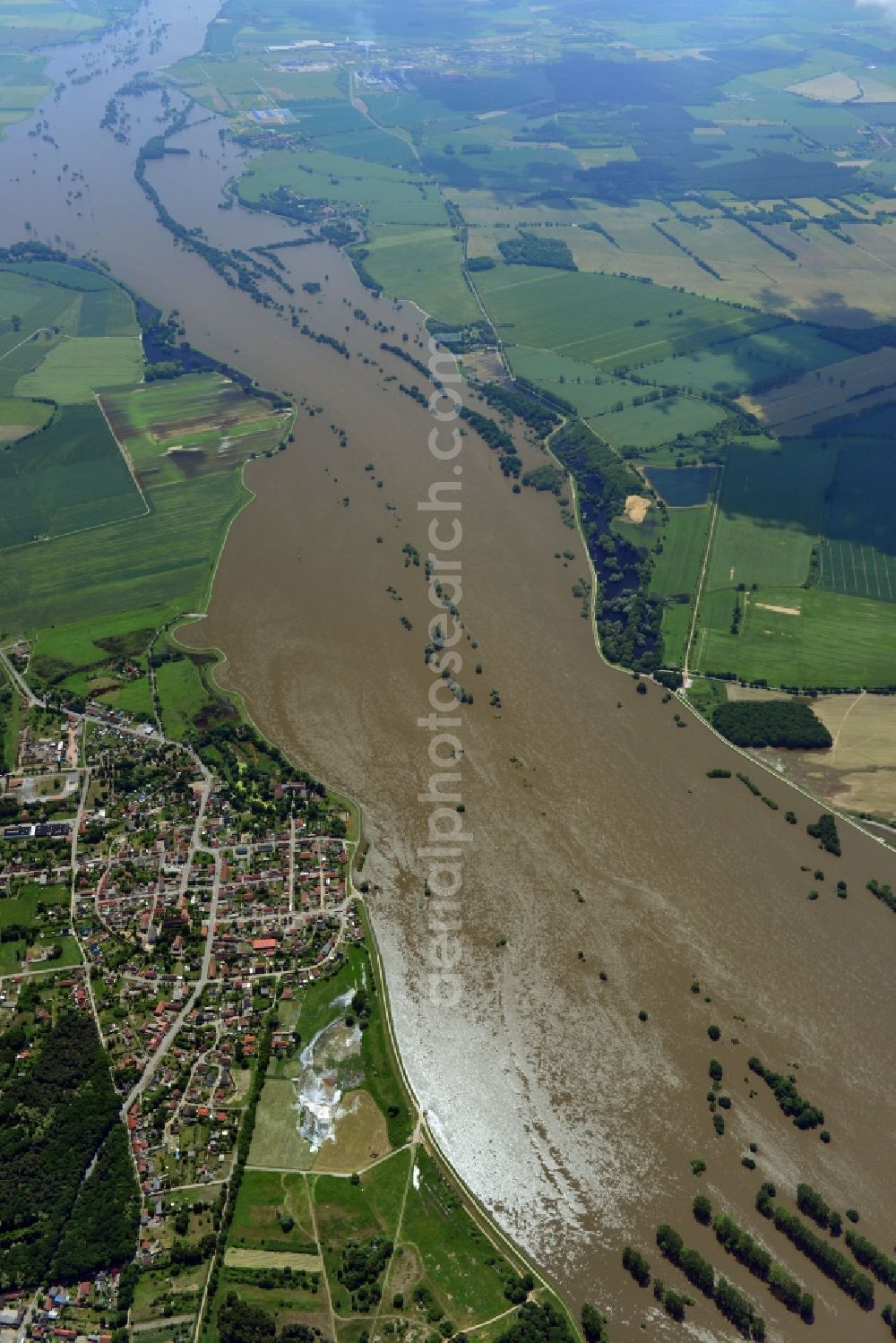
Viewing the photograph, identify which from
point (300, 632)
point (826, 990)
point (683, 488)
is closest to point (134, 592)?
point (300, 632)

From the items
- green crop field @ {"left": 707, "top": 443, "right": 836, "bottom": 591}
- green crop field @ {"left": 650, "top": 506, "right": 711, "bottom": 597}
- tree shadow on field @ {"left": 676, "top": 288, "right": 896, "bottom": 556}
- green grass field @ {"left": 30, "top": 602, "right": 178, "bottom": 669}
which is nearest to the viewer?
green grass field @ {"left": 30, "top": 602, "right": 178, "bottom": 669}

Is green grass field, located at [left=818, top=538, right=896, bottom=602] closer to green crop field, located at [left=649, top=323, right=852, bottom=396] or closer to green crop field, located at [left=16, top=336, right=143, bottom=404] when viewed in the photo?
green crop field, located at [left=649, top=323, right=852, bottom=396]

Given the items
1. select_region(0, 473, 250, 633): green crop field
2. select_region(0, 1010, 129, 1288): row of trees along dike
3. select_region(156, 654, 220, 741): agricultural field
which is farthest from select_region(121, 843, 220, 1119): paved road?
select_region(0, 473, 250, 633): green crop field

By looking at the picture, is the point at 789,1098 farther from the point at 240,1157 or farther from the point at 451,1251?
the point at 240,1157

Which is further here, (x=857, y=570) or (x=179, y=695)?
(x=857, y=570)

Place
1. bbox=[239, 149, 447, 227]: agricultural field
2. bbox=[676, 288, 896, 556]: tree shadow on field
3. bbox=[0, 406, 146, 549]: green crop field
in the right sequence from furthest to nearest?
bbox=[239, 149, 447, 227]: agricultural field < bbox=[676, 288, 896, 556]: tree shadow on field < bbox=[0, 406, 146, 549]: green crop field

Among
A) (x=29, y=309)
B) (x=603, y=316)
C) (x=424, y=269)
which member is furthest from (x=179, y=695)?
(x=424, y=269)

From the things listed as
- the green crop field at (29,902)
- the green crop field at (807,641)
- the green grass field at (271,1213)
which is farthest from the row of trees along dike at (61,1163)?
the green crop field at (807,641)
